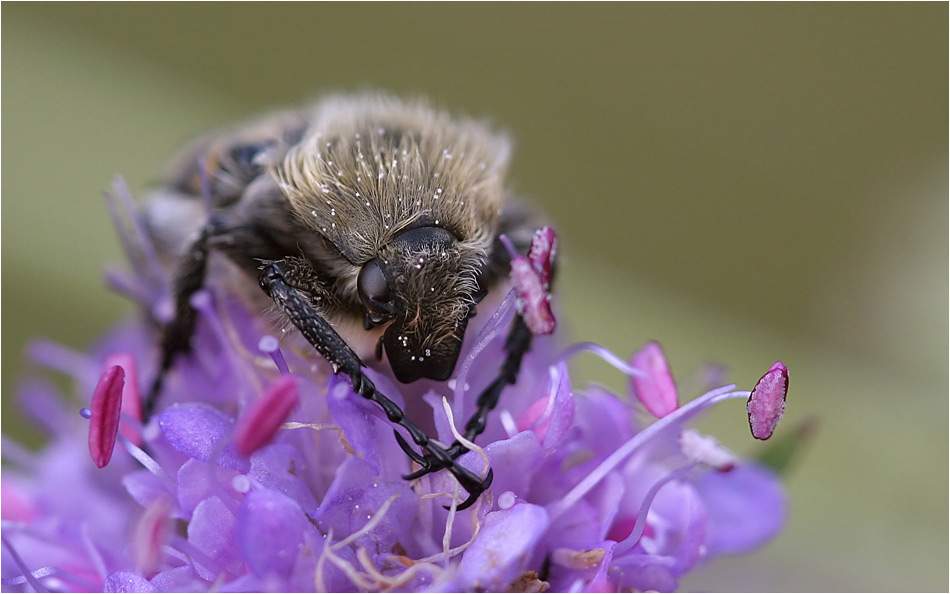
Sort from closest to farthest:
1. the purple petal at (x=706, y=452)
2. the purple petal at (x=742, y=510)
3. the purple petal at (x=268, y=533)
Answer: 1. the purple petal at (x=268, y=533)
2. the purple petal at (x=706, y=452)
3. the purple petal at (x=742, y=510)

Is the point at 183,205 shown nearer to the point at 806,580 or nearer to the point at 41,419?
the point at 41,419

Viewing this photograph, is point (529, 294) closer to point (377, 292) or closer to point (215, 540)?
point (377, 292)

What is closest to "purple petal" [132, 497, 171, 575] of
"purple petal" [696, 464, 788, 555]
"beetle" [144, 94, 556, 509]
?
"beetle" [144, 94, 556, 509]

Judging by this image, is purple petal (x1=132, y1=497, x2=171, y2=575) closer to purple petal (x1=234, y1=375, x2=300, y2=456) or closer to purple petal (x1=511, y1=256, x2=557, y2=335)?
purple petal (x1=234, y1=375, x2=300, y2=456)

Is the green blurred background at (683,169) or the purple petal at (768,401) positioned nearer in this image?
the purple petal at (768,401)

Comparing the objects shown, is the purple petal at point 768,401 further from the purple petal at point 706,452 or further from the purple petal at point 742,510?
the purple petal at point 742,510

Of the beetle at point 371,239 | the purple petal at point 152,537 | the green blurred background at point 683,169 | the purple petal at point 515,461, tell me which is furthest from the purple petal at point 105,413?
the green blurred background at point 683,169

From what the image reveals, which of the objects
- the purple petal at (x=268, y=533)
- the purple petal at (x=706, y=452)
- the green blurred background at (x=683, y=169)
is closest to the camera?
the purple petal at (x=268, y=533)

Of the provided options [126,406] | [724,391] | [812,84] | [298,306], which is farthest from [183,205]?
[812,84]

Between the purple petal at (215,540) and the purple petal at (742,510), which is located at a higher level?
the purple petal at (742,510)
